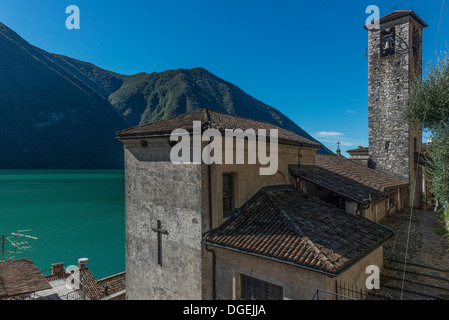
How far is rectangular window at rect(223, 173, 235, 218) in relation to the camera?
9328 mm

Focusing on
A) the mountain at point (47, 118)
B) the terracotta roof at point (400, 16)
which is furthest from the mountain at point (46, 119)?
the terracotta roof at point (400, 16)

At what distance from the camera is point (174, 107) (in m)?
178

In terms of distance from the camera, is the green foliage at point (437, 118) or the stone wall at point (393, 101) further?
the stone wall at point (393, 101)

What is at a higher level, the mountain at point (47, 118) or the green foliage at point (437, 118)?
the mountain at point (47, 118)

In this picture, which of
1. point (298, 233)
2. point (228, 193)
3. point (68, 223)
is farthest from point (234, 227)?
point (68, 223)

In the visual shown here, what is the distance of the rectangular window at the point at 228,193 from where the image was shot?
9.33 meters

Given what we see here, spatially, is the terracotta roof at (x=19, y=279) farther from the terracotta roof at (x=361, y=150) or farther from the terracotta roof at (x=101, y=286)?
the terracotta roof at (x=361, y=150)

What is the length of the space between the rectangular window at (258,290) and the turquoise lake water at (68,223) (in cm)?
2661

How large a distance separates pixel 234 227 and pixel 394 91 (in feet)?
70.4

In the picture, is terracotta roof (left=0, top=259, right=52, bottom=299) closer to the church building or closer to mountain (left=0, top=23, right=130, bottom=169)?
the church building

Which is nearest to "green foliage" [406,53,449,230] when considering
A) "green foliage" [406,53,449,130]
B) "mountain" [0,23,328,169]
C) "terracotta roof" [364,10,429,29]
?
"green foliage" [406,53,449,130]

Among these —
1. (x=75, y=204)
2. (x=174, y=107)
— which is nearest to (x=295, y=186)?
(x=75, y=204)

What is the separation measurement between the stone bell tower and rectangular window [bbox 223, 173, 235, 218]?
19426 mm
